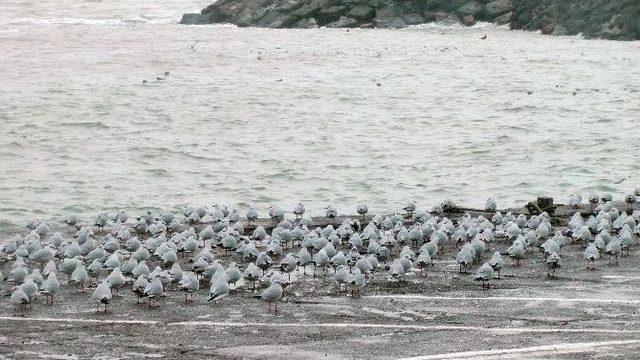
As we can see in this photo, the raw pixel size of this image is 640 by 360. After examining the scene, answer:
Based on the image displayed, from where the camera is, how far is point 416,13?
105062 mm

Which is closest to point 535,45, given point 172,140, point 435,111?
point 435,111

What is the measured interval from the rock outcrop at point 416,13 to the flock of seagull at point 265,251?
66.8 m

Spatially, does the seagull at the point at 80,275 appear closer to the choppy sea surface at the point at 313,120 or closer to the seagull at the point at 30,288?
the seagull at the point at 30,288

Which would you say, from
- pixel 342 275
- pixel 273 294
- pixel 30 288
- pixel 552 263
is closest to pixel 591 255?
pixel 552 263

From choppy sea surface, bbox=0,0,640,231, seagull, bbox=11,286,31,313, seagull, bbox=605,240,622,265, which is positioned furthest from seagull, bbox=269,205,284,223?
choppy sea surface, bbox=0,0,640,231

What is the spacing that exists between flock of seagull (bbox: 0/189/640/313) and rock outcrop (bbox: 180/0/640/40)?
6676 cm

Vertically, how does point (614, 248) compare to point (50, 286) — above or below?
above

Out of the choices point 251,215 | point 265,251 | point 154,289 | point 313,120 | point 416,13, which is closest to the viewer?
point 154,289

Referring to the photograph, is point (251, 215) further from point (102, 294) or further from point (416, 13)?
point (416, 13)

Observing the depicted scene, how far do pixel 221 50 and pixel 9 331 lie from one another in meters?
69.8

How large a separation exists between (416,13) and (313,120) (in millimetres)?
49196

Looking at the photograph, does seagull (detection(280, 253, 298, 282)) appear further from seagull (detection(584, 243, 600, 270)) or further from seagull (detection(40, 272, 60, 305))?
seagull (detection(584, 243, 600, 270))

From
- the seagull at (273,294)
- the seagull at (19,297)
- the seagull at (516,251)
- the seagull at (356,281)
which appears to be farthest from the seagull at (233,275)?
the seagull at (516,251)

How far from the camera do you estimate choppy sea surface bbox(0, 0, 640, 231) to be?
41.6 metres
